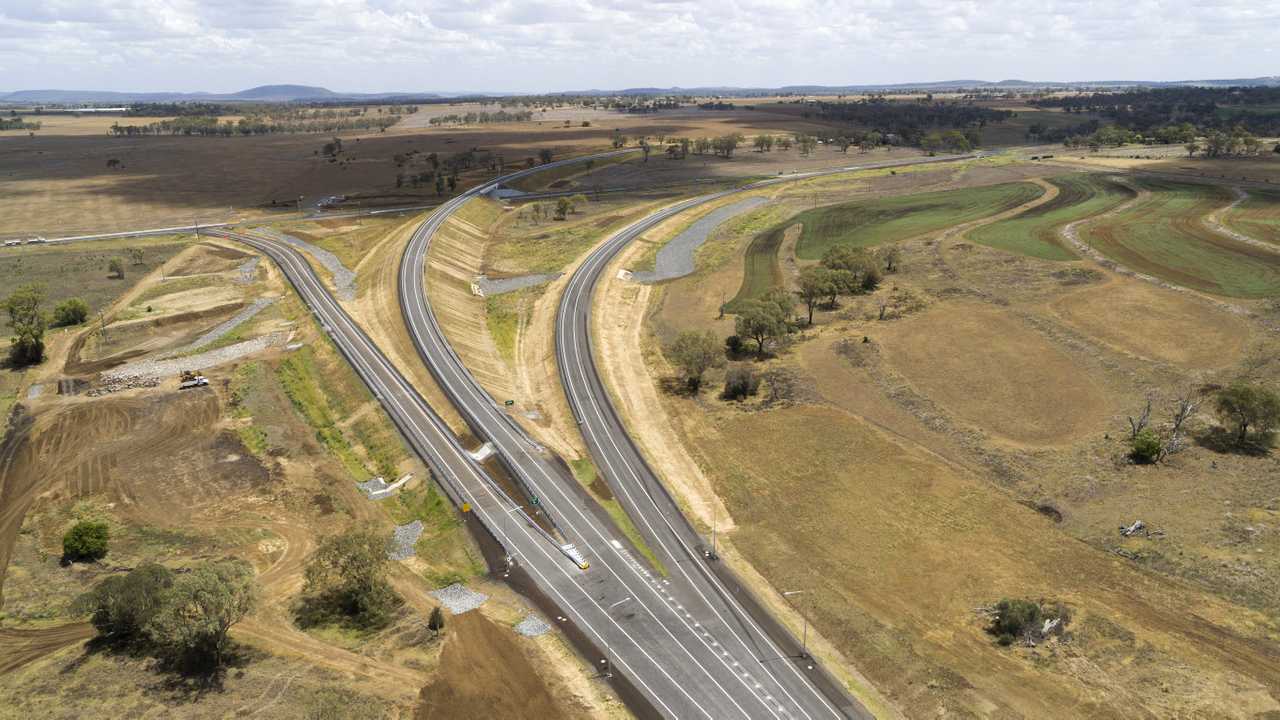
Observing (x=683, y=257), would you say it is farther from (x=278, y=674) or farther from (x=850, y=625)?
(x=278, y=674)

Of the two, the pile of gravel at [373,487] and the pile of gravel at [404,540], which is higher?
the pile of gravel at [373,487]

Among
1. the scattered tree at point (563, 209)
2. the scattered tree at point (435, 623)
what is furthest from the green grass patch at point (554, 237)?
the scattered tree at point (435, 623)

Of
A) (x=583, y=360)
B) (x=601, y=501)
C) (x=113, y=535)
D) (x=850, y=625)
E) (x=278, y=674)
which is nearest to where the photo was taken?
(x=278, y=674)

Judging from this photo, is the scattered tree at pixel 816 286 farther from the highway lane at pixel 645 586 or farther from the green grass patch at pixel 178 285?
the green grass patch at pixel 178 285

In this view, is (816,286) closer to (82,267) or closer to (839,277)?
(839,277)

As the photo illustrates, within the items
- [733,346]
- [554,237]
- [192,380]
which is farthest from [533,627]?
[554,237]

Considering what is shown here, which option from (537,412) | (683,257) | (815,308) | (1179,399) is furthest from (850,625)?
(683,257)

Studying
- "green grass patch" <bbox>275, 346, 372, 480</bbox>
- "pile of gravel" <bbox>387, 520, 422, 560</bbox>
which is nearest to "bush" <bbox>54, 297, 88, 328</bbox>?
"green grass patch" <bbox>275, 346, 372, 480</bbox>

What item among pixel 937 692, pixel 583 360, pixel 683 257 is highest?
pixel 683 257
